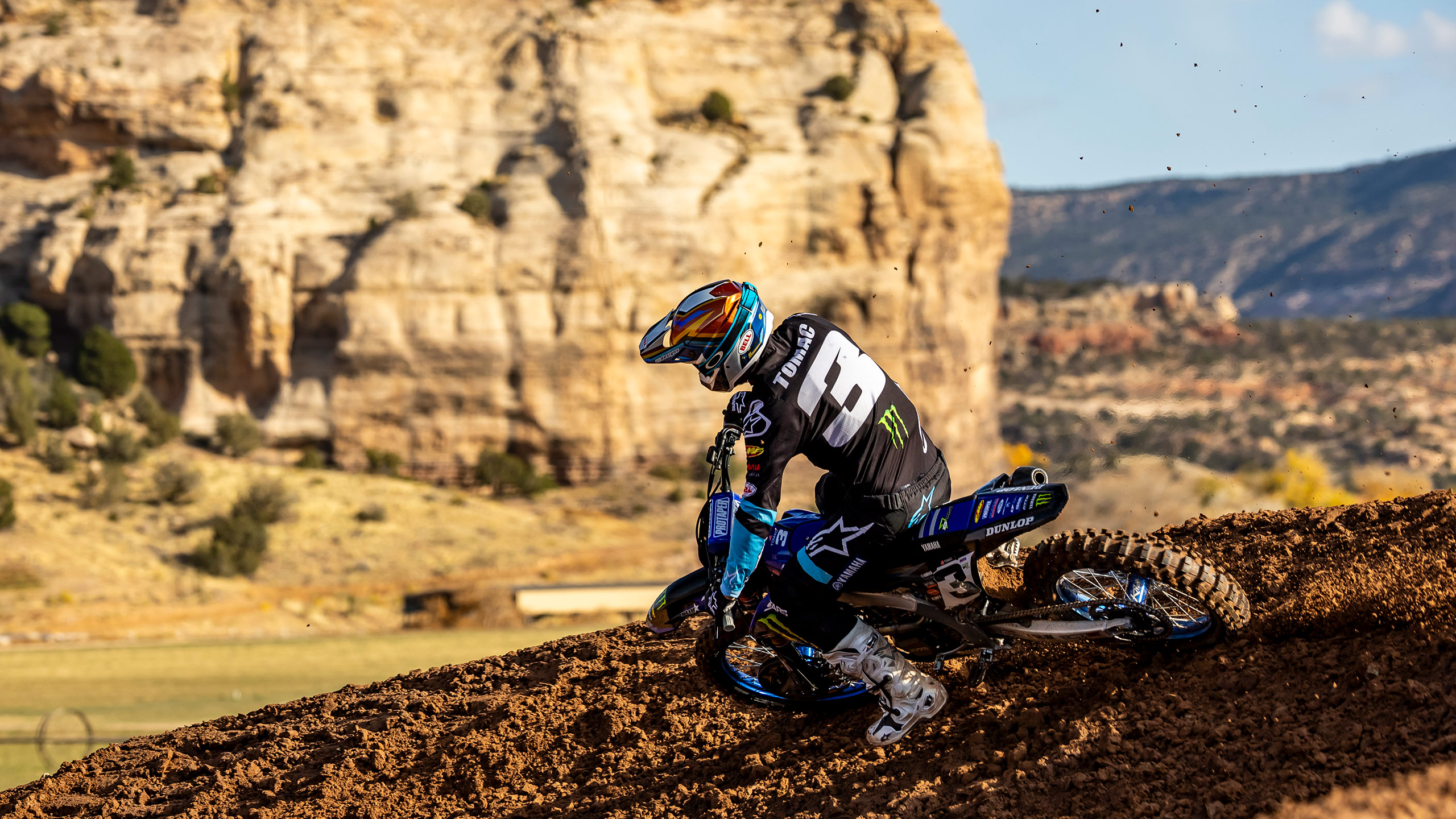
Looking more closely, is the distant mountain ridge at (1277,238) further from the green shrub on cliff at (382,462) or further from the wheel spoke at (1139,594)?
the wheel spoke at (1139,594)

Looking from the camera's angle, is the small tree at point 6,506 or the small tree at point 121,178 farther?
the small tree at point 121,178

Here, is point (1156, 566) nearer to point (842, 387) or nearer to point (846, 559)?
point (846, 559)

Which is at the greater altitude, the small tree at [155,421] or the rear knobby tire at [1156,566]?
the rear knobby tire at [1156,566]

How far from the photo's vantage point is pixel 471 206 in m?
48.8

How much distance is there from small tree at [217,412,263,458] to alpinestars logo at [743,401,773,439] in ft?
144

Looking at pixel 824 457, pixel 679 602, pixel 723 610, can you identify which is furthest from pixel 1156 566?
pixel 679 602

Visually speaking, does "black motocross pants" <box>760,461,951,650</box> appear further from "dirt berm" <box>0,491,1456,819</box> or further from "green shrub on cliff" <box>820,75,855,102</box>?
"green shrub on cliff" <box>820,75,855,102</box>

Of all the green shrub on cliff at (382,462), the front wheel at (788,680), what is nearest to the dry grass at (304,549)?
the green shrub on cliff at (382,462)

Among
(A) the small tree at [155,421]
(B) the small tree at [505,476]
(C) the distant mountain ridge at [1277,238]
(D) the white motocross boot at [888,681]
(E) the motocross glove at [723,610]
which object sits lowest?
(C) the distant mountain ridge at [1277,238]

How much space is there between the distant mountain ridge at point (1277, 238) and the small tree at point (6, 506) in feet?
345

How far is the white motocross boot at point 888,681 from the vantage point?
19.2ft

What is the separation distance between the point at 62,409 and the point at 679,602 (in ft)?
143

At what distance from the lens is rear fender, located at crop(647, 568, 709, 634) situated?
6.44 meters

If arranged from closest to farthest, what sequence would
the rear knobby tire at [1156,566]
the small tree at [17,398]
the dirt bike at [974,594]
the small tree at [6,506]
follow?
the rear knobby tire at [1156,566], the dirt bike at [974,594], the small tree at [6,506], the small tree at [17,398]
